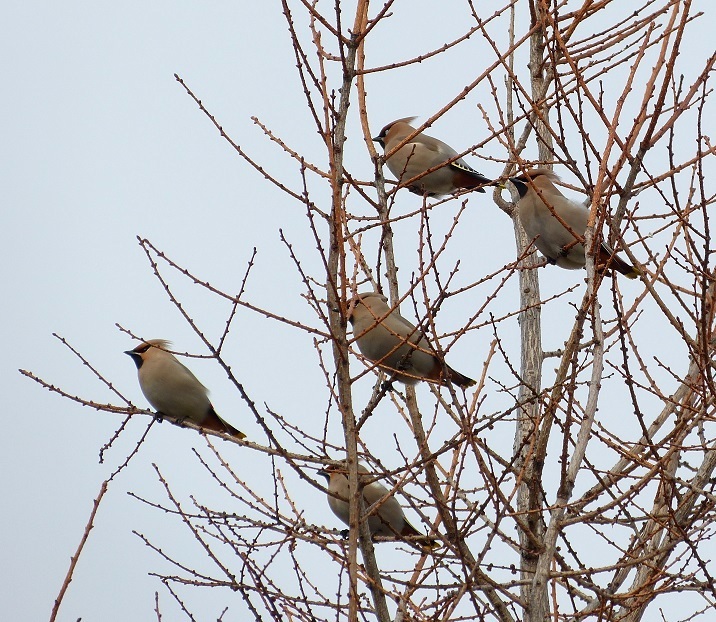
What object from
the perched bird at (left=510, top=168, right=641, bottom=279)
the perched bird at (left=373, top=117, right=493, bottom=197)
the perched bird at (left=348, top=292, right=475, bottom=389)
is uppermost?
the perched bird at (left=373, top=117, right=493, bottom=197)

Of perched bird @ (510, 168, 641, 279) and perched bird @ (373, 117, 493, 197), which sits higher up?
perched bird @ (373, 117, 493, 197)

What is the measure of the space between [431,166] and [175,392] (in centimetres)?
209

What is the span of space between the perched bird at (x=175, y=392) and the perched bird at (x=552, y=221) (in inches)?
72.7

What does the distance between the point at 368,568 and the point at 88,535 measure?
1.02 metres

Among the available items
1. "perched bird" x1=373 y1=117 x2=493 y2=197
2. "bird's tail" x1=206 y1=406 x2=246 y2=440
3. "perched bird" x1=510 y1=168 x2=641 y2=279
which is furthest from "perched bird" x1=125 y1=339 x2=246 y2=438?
"perched bird" x1=510 y1=168 x2=641 y2=279

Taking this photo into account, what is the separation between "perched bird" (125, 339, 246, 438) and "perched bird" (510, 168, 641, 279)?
1.85 meters

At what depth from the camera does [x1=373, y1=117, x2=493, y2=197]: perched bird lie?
20.0ft

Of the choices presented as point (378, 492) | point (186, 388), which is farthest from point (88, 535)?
point (378, 492)

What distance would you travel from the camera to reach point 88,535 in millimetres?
2457

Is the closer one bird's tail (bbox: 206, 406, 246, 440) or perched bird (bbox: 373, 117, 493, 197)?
bird's tail (bbox: 206, 406, 246, 440)

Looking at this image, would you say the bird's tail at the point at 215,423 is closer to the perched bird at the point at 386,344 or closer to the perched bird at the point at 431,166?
the perched bird at the point at 386,344

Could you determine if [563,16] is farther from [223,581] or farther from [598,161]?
[223,581]

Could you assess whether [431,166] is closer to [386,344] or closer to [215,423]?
[386,344]

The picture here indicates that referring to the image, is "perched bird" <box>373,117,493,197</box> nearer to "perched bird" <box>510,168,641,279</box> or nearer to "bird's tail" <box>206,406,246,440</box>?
"perched bird" <box>510,168,641,279</box>
